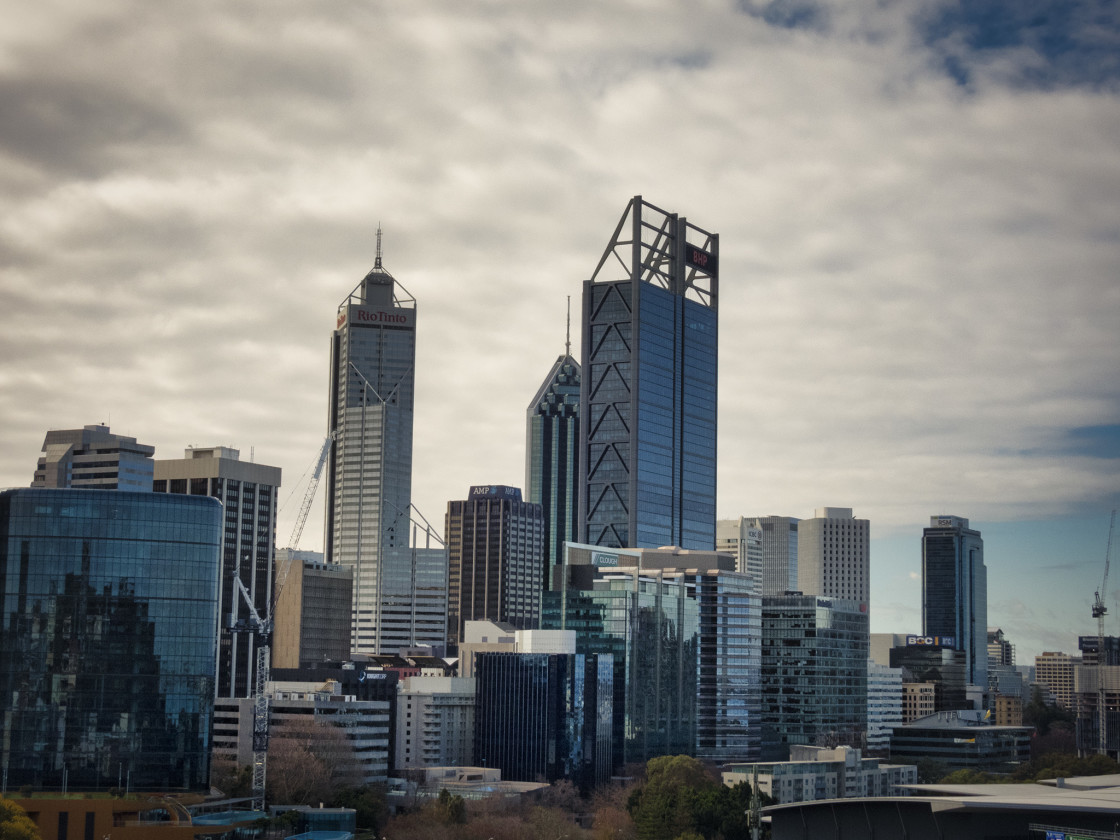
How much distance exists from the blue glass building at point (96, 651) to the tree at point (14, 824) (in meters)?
30.4

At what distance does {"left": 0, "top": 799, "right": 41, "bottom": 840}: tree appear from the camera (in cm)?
14000

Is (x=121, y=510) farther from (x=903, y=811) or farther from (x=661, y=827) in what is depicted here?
(x=903, y=811)

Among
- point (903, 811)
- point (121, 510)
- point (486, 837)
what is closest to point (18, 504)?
point (121, 510)

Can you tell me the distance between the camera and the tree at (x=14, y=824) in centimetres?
14000

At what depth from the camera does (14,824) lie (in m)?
144

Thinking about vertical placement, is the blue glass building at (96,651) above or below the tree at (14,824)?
above

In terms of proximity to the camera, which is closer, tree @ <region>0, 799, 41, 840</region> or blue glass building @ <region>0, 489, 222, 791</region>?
tree @ <region>0, 799, 41, 840</region>

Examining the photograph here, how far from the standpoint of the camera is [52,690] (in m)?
192

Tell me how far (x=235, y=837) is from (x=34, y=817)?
2450 centimetres

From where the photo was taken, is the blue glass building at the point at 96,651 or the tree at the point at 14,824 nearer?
the tree at the point at 14,824

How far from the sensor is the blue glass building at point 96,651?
18962 centimetres

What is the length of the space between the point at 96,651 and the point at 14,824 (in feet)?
172

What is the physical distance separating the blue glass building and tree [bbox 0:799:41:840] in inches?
1198

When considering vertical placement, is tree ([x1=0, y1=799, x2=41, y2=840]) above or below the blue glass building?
below
